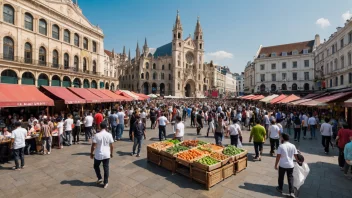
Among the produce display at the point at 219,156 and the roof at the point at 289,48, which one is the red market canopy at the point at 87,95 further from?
the roof at the point at 289,48

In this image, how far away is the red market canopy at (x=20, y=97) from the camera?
34.4 ft

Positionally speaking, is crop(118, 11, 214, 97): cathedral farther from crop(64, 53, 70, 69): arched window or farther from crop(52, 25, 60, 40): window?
crop(52, 25, 60, 40): window

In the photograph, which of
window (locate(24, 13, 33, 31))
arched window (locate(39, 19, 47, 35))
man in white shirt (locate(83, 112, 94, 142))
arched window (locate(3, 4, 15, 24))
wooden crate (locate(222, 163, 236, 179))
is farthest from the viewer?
arched window (locate(39, 19, 47, 35))

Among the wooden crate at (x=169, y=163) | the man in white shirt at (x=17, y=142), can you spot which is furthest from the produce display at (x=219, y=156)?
the man in white shirt at (x=17, y=142)

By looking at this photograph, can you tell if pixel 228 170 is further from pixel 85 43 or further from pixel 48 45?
pixel 85 43

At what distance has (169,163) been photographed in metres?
6.66

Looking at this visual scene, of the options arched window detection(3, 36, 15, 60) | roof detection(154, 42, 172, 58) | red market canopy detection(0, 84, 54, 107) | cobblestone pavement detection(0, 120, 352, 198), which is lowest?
cobblestone pavement detection(0, 120, 352, 198)

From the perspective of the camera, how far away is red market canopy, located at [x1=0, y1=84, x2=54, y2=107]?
10500mm

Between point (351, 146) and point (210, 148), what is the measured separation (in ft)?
14.6

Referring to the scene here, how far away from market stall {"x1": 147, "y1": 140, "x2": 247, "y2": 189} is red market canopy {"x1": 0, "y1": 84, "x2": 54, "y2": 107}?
9.30 metres

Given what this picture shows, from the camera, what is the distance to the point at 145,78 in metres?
72.2

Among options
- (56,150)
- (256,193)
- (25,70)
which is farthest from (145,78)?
(256,193)

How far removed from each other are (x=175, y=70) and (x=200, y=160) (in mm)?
65830

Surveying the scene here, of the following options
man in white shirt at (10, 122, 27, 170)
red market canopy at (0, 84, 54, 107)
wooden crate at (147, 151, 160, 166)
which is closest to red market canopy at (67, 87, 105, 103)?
red market canopy at (0, 84, 54, 107)
